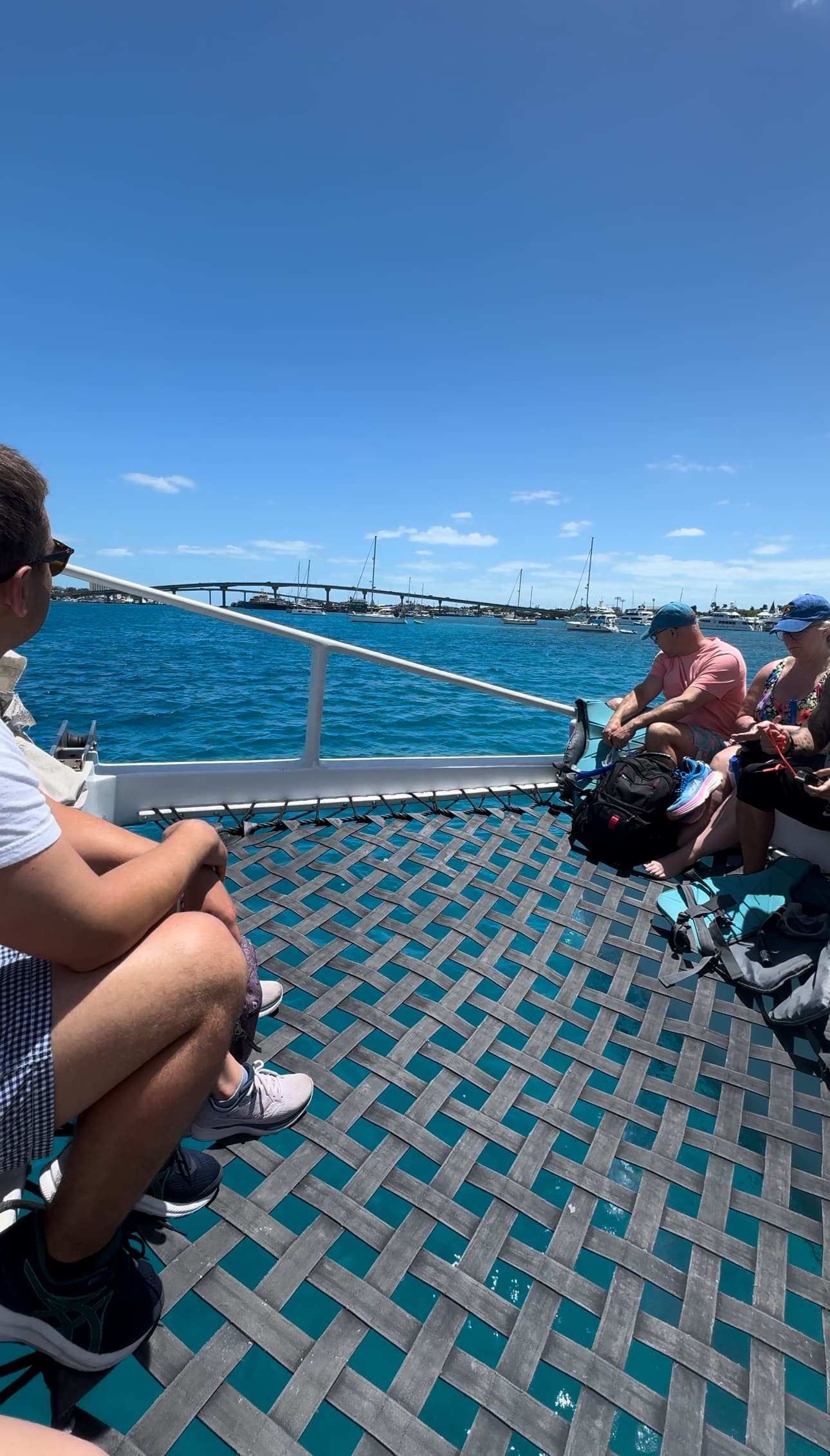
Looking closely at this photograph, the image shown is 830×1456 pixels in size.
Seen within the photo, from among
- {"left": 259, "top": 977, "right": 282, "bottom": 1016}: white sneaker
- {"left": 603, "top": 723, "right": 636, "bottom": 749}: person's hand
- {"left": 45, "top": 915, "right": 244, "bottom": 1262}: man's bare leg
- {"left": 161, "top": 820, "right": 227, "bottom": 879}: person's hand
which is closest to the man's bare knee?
{"left": 45, "top": 915, "right": 244, "bottom": 1262}: man's bare leg

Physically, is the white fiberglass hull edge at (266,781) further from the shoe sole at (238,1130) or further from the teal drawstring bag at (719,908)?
the shoe sole at (238,1130)

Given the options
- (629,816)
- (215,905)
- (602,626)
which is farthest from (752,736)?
(602,626)

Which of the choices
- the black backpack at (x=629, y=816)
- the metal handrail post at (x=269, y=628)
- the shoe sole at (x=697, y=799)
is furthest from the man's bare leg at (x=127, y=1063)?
the shoe sole at (x=697, y=799)

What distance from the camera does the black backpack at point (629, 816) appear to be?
260cm

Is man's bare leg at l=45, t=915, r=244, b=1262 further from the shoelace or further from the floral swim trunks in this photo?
the floral swim trunks

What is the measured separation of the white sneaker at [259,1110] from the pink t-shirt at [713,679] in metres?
2.36

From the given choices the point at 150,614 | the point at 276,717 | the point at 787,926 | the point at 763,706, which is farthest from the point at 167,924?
the point at 150,614

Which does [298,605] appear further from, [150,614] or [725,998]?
[725,998]

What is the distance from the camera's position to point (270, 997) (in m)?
1.61

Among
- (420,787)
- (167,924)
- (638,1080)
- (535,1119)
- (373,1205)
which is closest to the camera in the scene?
(167,924)

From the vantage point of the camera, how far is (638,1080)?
5.11 ft

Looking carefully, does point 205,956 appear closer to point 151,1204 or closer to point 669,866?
point 151,1204

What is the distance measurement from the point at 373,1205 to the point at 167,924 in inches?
27.8

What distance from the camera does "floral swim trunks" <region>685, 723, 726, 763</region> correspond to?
305 centimetres
